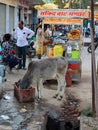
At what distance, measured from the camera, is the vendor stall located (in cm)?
1163

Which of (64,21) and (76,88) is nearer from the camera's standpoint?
(76,88)

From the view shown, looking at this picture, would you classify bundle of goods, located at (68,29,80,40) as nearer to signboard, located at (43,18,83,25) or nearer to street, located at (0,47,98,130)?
signboard, located at (43,18,83,25)

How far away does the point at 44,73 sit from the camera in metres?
9.25

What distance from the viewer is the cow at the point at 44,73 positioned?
9.02 m

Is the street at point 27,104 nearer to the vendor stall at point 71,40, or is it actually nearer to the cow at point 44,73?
the cow at point 44,73

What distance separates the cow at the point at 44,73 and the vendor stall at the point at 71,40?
193 centimetres

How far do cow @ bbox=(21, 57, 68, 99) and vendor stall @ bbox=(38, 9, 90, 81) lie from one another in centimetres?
193

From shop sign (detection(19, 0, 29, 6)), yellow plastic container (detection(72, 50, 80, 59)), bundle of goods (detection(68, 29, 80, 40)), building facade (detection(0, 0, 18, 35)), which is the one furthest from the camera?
shop sign (detection(19, 0, 29, 6))

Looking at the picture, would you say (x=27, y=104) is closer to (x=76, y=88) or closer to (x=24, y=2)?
(x=76, y=88)

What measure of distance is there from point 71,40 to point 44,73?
3.43m

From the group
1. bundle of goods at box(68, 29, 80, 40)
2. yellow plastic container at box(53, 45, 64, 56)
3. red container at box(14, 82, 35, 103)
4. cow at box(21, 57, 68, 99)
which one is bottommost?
red container at box(14, 82, 35, 103)

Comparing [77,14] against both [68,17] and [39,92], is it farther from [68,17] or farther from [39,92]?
[39,92]

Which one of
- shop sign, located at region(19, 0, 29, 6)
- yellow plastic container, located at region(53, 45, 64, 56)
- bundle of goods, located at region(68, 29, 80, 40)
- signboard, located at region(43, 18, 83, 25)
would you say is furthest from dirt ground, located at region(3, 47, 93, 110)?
shop sign, located at region(19, 0, 29, 6)

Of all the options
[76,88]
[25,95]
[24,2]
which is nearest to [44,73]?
[25,95]
